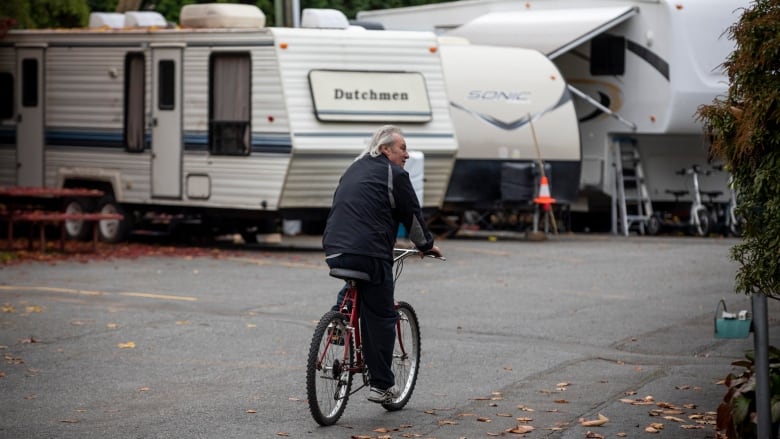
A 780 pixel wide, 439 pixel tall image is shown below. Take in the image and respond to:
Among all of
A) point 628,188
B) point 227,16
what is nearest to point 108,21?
point 227,16

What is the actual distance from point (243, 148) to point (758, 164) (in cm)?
1305

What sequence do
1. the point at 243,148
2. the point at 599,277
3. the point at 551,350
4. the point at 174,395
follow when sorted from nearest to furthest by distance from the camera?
the point at 174,395, the point at 551,350, the point at 599,277, the point at 243,148

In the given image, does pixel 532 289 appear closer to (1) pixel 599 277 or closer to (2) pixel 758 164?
(1) pixel 599 277

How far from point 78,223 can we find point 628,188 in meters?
9.49

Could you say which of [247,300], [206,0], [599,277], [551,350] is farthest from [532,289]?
[206,0]

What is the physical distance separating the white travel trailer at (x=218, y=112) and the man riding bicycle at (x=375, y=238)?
10177 mm

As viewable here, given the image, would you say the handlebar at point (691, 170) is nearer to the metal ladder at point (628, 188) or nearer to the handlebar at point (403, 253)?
the metal ladder at point (628, 188)

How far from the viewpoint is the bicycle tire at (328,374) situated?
831 cm

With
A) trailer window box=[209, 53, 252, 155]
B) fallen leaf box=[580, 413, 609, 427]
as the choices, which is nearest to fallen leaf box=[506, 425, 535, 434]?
fallen leaf box=[580, 413, 609, 427]

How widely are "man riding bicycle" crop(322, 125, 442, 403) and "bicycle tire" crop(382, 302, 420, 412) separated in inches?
12.5

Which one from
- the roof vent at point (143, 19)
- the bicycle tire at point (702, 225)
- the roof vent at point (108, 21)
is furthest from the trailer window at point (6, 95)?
the bicycle tire at point (702, 225)

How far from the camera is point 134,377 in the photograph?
→ 1005 centimetres

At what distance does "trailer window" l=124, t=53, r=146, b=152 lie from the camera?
20.8m

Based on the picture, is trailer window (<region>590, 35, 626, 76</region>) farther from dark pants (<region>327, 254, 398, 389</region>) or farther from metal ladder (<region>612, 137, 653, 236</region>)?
dark pants (<region>327, 254, 398, 389</region>)
